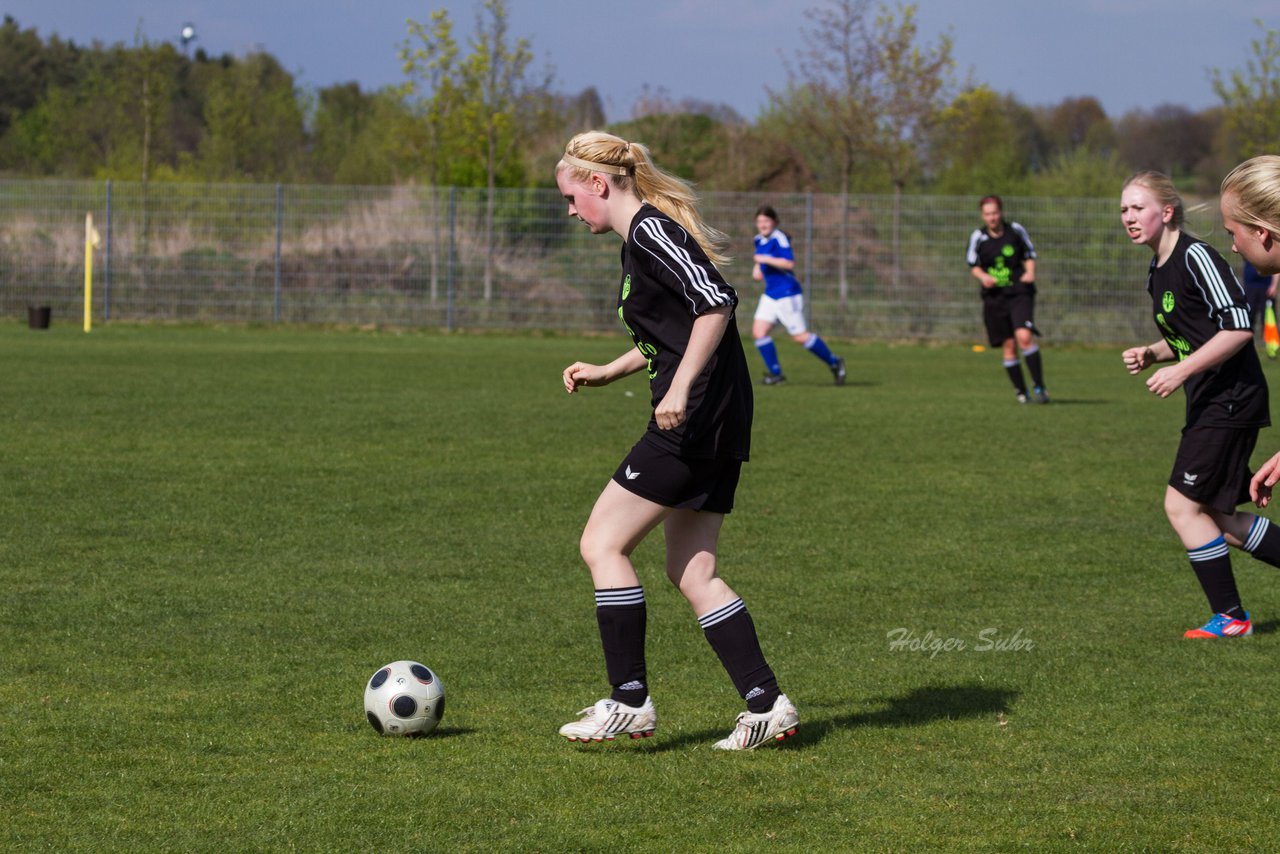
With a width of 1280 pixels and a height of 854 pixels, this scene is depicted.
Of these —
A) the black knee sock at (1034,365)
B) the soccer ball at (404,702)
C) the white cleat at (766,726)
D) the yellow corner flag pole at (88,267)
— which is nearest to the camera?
the white cleat at (766,726)

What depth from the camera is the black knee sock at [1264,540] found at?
21.1 ft

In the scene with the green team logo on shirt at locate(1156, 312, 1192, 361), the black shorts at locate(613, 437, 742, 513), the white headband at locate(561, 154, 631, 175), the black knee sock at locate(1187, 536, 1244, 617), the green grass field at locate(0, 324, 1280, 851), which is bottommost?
the green grass field at locate(0, 324, 1280, 851)

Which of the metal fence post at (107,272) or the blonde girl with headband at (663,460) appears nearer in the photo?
the blonde girl with headband at (663,460)

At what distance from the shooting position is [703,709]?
5.17 meters

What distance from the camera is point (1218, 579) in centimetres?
643

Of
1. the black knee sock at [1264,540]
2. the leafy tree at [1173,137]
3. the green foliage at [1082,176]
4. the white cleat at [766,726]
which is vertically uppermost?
the leafy tree at [1173,137]

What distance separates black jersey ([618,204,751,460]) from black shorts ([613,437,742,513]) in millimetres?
39

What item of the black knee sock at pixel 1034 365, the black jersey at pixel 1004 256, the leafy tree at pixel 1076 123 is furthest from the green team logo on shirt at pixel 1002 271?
the leafy tree at pixel 1076 123

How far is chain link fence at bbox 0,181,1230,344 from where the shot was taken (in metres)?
26.6

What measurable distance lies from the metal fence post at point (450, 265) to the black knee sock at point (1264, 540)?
21747mm

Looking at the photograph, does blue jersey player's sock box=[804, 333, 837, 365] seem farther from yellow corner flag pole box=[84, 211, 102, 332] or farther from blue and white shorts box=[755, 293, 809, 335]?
yellow corner flag pole box=[84, 211, 102, 332]

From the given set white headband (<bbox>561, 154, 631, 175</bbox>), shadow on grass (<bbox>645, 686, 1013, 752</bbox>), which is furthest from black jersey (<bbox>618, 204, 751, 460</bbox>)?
shadow on grass (<bbox>645, 686, 1013, 752</bbox>)

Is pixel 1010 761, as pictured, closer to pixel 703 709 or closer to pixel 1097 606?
pixel 703 709

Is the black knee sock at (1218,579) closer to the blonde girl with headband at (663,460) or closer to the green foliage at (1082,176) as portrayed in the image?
the blonde girl with headband at (663,460)
